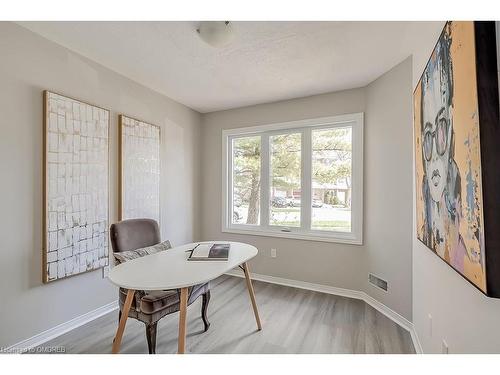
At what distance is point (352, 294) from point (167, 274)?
2.25m

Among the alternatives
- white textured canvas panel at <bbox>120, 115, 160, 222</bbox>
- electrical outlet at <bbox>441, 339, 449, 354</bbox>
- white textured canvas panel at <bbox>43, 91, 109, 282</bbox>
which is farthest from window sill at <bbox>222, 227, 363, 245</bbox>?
white textured canvas panel at <bbox>43, 91, 109, 282</bbox>

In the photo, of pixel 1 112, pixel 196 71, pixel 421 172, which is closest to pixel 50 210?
pixel 1 112

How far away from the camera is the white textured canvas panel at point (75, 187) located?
188 cm

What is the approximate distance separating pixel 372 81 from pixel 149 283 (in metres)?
2.83

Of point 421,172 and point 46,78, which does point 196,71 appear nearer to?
point 46,78

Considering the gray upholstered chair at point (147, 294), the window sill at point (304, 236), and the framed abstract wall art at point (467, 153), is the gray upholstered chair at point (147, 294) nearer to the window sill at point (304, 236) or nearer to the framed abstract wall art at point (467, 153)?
the window sill at point (304, 236)

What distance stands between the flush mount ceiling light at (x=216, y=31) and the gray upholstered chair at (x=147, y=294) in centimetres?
160

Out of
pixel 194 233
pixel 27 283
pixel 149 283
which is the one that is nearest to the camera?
pixel 149 283

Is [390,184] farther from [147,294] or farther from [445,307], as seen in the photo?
[147,294]

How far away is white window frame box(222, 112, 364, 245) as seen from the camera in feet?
8.97

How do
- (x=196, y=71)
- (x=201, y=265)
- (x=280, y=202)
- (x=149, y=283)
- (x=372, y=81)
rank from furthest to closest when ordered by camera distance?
(x=280, y=202) < (x=372, y=81) < (x=196, y=71) < (x=201, y=265) < (x=149, y=283)

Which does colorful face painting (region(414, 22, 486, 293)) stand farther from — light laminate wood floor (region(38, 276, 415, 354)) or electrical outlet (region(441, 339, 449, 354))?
light laminate wood floor (region(38, 276, 415, 354))

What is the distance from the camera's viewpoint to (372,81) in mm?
2551

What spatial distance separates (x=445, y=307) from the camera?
1.23m
